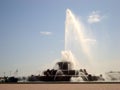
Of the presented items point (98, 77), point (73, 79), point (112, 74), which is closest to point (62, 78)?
point (73, 79)

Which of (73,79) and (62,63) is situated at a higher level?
(62,63)

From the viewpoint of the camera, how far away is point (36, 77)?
57781 millimetres

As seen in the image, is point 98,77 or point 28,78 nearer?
point 98,77

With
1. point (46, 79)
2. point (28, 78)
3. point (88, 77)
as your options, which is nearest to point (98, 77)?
point (88, 77)

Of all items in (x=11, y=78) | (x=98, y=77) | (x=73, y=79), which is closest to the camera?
(x=73, y=79)

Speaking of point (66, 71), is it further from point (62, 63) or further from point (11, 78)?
point (11, 78)

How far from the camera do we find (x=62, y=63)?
63938mm

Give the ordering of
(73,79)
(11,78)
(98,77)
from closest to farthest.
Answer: (73,79) → (98,77) → (11,78)

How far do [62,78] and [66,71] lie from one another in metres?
4.46

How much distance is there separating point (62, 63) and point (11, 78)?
12074 mm

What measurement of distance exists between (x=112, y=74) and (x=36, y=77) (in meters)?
16.5

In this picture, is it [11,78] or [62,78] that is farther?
[11,78]

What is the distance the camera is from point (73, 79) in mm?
53625

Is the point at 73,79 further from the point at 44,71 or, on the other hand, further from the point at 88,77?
the point at 44,71
